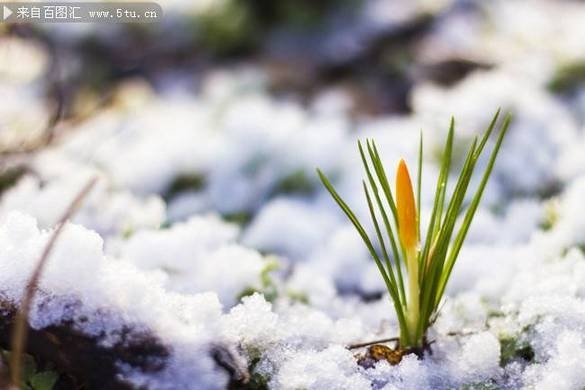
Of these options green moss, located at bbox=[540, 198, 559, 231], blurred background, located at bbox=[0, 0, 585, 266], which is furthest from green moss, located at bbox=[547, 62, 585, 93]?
green moss, located at bbox=[540, 198, 559, 231]

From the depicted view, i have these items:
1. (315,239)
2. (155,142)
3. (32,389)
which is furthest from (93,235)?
(155,142)

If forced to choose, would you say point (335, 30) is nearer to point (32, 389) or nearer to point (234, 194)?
point (234, 194)

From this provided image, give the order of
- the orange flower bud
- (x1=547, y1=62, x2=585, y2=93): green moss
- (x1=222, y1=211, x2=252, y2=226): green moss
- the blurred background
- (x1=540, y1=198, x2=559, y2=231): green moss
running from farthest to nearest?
(x1=547, y1=62, x2=585, y2=93): green moss → the blurred background → (x1=222, y1=211, x2=252, y2=226): green moss → (x1=540, y1=198, x2=559, y2=231): green moss → the orange flower bud

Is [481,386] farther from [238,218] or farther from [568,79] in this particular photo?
[568,79]

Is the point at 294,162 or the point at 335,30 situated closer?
the point at 294,162

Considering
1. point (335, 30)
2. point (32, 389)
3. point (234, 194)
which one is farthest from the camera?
point (335, 30)

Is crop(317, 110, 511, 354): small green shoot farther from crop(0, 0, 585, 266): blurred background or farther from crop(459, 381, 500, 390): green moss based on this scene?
crop(0, 0, 585, 266): blurred background

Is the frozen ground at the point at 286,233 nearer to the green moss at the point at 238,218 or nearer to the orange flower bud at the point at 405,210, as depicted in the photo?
the green moss at the point at 238,218
